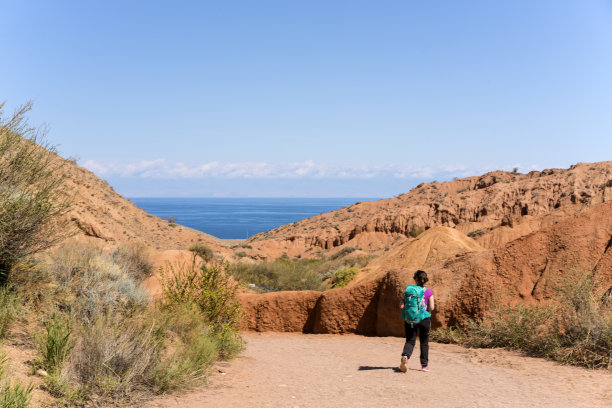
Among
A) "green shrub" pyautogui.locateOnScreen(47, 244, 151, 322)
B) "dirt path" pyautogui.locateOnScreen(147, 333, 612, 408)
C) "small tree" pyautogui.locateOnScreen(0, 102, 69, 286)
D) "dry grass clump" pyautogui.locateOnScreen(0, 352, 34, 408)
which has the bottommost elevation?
"dirt path" pyautogui.locateOnScreen(147, 333, 612, 408)

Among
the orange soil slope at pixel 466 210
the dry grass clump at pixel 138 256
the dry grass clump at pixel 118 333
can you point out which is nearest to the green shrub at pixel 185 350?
the dry grass clump at pixel 118 333

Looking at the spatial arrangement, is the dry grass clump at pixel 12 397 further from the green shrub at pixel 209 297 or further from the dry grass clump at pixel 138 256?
the dry grass clump at pixel 138 256

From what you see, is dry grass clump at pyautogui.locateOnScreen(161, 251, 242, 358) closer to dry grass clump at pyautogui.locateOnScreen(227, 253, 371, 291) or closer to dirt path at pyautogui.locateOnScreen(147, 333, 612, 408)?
dirt path at pyautogui.locateOnScreen(147, 333, 612, 408)

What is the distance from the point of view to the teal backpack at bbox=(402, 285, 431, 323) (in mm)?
8516

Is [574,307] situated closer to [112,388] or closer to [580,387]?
[580,387]

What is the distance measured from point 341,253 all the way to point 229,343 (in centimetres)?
3511

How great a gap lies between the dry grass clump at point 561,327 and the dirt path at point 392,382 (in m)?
0.36

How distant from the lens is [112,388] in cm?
623

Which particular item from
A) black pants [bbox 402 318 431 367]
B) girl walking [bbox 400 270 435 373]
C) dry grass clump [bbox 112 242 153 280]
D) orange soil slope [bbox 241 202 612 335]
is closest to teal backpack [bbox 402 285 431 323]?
girl walking [bbox 400 270 435 373]

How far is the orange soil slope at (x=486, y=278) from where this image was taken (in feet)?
36.1

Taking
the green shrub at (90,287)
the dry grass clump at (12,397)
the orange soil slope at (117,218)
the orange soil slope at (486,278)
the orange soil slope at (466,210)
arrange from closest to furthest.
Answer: the dry grass clump at (12,397) < the green shrub at (90,287) < the orange soil slope at (486,278) < the orange soil slope at (117,218) < the orange soil slope at (466,210)

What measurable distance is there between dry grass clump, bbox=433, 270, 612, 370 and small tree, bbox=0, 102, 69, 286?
8646 millimetres

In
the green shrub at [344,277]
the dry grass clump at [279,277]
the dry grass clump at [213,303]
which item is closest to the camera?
the dry grass clump at [213,303]

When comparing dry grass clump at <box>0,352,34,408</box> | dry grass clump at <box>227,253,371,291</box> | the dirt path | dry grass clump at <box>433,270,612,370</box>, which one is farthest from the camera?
dry grass clump at <box>227,253,371,291</box>
